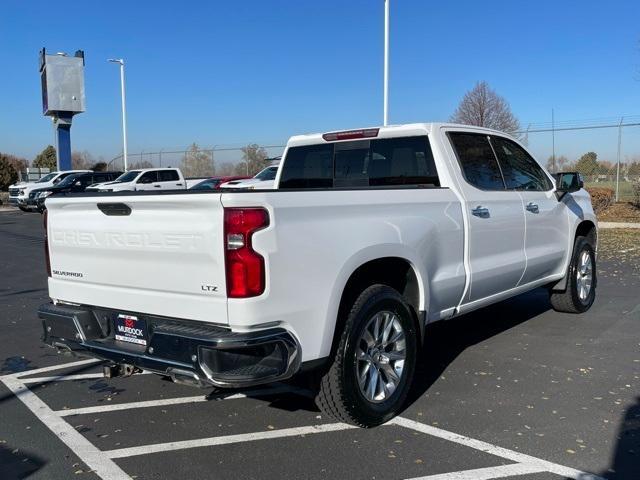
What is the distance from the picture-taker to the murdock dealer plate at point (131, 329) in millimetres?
3584

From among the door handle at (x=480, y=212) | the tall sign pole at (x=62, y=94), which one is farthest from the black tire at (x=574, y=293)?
the tall sign pole at (x=62, y=94)

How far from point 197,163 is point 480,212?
123ft

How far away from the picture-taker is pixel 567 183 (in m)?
6.31

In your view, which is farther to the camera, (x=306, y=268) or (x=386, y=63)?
(x=386, y=63)

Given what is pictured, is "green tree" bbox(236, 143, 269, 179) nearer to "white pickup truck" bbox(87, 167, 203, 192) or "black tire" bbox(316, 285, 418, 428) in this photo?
"white pickup truck" bbox(87, 167, 203, 192)

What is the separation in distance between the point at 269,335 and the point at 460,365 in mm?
2606

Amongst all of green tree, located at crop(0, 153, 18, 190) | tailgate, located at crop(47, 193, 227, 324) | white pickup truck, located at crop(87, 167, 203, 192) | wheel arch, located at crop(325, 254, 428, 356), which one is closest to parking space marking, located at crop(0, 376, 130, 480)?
tailgate, located at crop(47, 193, 227, 324)

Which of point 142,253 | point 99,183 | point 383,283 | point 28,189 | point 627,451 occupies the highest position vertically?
point 142,253

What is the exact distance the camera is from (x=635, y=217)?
62.7 ft

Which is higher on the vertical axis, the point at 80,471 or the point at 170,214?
the point at 170,214

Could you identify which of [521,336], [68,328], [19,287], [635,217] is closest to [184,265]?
[68,328]

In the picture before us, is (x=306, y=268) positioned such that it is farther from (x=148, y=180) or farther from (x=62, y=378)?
(x=148, y=180)

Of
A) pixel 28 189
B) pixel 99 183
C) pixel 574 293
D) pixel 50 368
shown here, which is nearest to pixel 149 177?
pixel 99 183

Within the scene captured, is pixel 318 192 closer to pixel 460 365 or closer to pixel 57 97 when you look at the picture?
pixel 460 365
